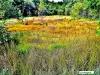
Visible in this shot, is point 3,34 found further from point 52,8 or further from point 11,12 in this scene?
point 52,8

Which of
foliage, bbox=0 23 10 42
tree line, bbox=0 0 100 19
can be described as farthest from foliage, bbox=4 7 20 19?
tree line, bbox=0 0 100 19

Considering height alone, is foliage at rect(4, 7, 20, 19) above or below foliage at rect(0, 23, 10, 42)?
above

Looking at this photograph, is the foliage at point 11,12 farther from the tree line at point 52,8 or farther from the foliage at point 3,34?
the tree line at point 52,8

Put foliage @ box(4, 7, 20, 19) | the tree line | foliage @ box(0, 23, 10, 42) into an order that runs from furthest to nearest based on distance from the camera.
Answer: the tree line < foliage @ box(4, 7, 20, 19) < foliage @ box(0, 23, 10, 42)

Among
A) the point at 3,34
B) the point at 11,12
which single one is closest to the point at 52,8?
the point at 11,12

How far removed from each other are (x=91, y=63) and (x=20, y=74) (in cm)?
126

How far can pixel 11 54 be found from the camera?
6.33 m

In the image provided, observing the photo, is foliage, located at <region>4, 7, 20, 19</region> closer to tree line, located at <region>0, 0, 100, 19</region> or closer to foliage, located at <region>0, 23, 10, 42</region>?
foliage, located at <region>0, 23, 10, 42</region>

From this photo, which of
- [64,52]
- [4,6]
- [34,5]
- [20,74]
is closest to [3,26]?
[4,6]

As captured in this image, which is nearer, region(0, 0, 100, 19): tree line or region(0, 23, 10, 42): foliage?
region(0, 23, 10, 42): foliage

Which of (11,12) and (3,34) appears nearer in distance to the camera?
(3,34)

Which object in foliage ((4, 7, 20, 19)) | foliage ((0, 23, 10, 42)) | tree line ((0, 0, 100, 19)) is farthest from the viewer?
tree line ((0, 0, 100, 19))

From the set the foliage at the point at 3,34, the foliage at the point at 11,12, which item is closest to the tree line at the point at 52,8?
the foliage at the point at 11,12

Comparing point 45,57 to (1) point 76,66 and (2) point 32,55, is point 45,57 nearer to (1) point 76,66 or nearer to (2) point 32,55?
(2) point 32,55
